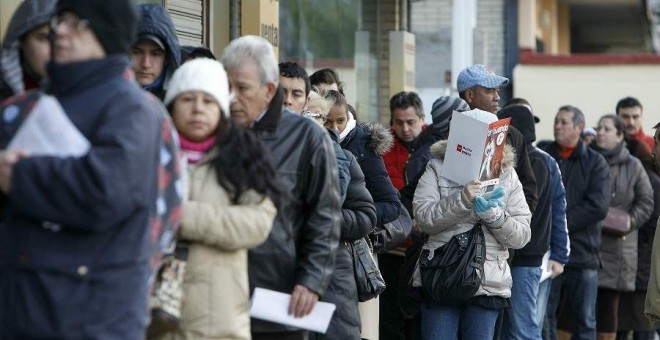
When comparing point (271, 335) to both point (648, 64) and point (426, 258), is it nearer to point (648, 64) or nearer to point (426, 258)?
point (426, 258)

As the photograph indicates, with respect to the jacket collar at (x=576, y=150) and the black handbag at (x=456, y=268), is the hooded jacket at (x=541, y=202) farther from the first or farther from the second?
the black handbag at (x=456, y=268)

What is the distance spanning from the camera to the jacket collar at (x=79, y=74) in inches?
175

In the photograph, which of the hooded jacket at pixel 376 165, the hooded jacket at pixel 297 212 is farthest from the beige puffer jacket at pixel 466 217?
the hooded jacket at pixel 297 212

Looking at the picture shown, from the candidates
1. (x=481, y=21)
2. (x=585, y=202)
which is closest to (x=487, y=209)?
(x=585, y=202)

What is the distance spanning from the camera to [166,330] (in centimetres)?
510

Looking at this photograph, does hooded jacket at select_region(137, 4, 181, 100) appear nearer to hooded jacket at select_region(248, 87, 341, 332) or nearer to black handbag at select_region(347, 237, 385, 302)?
hooded jacket at select_region(248, 87, 341, 332)

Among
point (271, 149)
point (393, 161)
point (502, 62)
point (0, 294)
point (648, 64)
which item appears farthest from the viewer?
point (502, 62)

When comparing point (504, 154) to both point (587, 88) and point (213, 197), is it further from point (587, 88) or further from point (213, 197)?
point (587, 88)

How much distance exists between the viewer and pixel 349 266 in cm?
726

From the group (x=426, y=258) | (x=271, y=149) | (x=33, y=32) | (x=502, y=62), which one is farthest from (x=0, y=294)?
(x=502, y=62)

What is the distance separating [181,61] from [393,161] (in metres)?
4.59

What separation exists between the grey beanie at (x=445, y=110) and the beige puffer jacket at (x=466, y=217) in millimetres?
712

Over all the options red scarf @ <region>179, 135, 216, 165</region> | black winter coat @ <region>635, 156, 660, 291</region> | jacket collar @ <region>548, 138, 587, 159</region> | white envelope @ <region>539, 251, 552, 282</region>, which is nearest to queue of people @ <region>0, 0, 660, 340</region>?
red scarf @ <region>179, 135, 216, 165</region>

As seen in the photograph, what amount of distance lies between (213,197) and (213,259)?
22 centimetres
